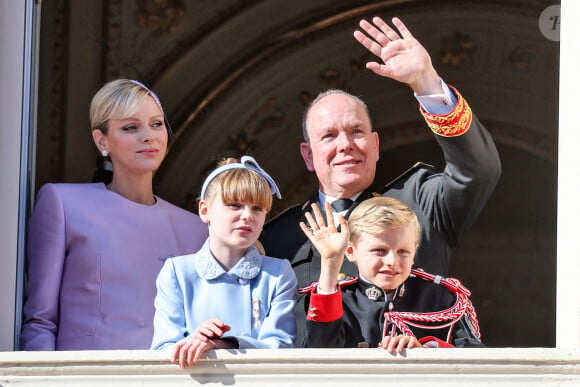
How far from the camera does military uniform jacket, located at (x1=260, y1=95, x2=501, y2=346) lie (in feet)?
12.4

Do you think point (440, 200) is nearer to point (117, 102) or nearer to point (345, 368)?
point (345, 368)

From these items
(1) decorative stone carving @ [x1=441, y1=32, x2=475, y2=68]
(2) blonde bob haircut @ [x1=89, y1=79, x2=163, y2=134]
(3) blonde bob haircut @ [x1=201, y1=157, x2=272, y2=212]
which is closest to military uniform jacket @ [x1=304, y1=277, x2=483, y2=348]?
(3) blonde bob haircut @ [x1=201, y1=157, x2=272, y2=212]

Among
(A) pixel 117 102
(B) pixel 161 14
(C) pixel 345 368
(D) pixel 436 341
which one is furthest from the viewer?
(B) pixel 161 14

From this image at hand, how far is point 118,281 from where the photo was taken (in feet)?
12.5

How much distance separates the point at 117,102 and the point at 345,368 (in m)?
1.04

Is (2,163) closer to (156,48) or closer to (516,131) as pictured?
(156,48)

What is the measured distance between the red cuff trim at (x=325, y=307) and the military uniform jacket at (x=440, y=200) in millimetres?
258

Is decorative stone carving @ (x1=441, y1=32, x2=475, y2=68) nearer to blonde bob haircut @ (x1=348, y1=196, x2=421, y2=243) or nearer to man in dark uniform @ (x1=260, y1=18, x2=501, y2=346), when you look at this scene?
man in dark uniform @ (x1=260, y1=18, x2=501, y2=346)

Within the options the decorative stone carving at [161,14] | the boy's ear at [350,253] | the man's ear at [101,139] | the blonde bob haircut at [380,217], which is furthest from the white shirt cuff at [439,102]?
the decorative stone carving at [161,14]

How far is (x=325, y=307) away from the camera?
340cm

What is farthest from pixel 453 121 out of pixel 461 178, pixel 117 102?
pixel 117 102

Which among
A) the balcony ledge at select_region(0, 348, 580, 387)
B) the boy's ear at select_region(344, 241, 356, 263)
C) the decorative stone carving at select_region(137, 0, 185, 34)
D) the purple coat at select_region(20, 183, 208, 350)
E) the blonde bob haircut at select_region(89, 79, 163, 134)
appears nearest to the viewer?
the balcony ledge at select_region(0, 348, 580, 387)

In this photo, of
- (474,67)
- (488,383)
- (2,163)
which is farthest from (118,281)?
(474,67)

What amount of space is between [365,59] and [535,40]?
60cm
